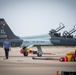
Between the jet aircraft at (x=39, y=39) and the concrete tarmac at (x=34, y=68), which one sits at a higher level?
the jet aircraft at (x=39, y=39)

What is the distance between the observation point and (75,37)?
2773 cm

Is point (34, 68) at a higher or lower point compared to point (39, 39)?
lower

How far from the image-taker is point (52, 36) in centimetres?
2700

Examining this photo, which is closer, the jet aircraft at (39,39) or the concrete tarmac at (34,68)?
the concrete tarmac at (34,68)

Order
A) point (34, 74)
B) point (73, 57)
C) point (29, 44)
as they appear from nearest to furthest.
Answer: point (34, 74), point (73, 57), point (29, 44)

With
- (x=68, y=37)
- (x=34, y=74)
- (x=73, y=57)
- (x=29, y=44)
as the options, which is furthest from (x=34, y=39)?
(x=34, y=74)

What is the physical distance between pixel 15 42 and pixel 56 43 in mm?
3094

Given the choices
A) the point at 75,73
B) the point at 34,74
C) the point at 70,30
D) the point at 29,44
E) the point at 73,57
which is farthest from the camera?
the point at 70,30

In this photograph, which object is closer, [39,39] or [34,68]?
[34,68]

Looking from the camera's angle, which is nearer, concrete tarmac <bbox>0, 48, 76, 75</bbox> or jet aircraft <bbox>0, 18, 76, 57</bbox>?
concrete tarmac <bbox>0, 48, 76, 75</bbox>

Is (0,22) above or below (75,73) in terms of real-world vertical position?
above

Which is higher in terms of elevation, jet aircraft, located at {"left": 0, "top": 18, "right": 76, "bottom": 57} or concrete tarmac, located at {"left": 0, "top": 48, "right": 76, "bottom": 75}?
jet aircraft, located at {"left": 0, "top": 18, "right": 76, "bottom": 57}

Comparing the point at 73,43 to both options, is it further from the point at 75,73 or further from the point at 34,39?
the point at 75,73

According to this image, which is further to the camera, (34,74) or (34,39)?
(34,39)
